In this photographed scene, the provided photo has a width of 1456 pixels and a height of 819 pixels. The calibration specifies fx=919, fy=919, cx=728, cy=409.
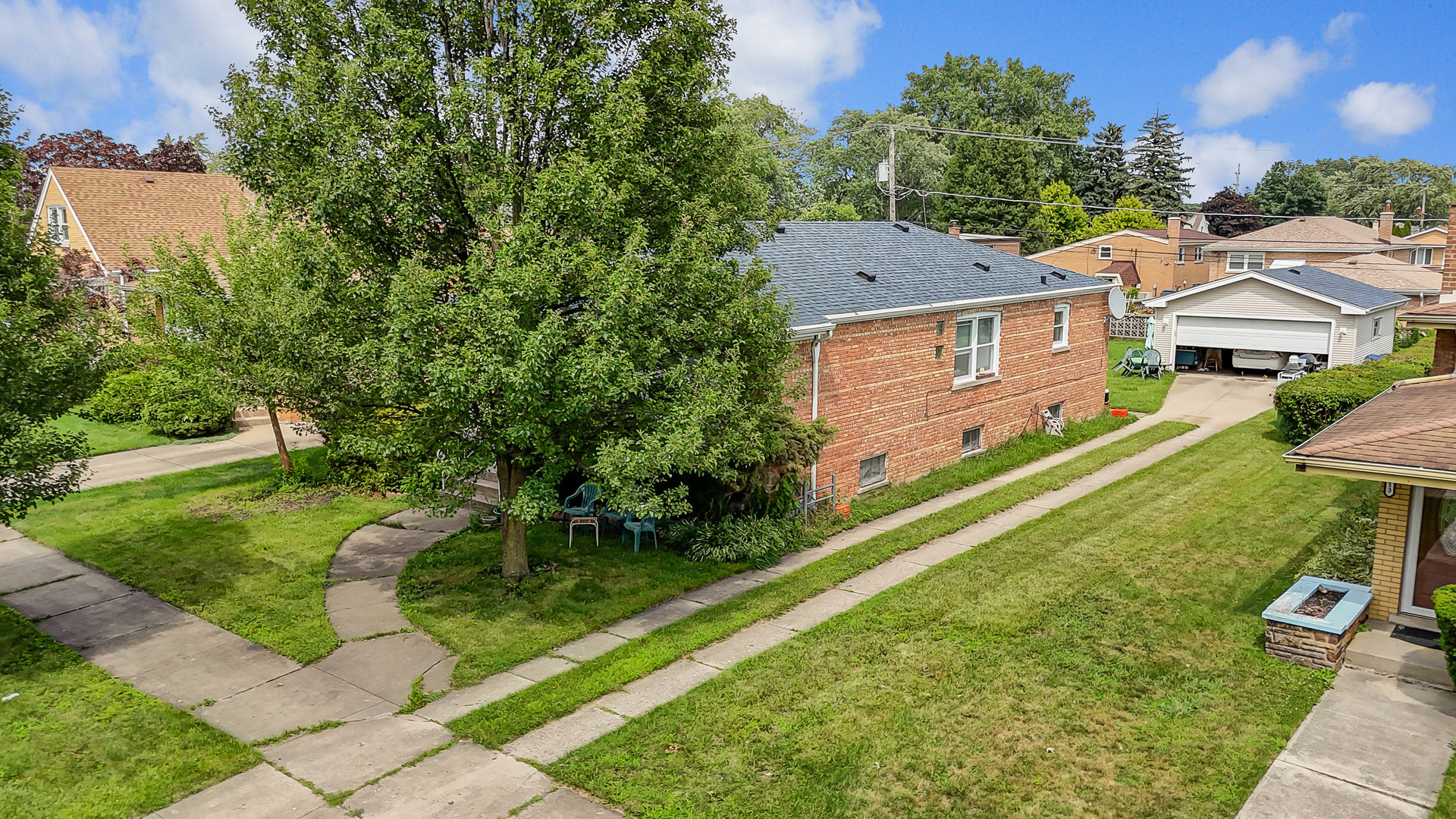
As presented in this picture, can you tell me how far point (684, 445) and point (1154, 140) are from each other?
79817mm

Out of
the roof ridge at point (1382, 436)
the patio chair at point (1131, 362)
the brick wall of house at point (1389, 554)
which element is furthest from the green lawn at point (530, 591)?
the patio chair at point (1131, 362)

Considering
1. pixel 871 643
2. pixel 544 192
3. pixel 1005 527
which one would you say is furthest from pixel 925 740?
pixel 1005 527

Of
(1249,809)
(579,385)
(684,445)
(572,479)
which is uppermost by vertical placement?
(579,385)

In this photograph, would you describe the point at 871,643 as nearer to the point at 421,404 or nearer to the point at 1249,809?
the point at 1249,809

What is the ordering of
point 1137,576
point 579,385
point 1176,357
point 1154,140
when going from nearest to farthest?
point 579,385 → point 1137,576 → point 1176,357 → point 1154,140

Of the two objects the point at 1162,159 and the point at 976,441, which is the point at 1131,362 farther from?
the point at 1162,159

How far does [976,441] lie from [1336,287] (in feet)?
63.5

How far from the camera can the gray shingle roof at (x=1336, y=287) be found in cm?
2989

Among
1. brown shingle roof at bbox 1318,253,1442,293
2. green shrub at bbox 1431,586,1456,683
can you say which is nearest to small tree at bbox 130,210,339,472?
green shrub at bbox 1431,586,1456,683

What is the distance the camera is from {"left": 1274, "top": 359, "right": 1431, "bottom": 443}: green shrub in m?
20.6

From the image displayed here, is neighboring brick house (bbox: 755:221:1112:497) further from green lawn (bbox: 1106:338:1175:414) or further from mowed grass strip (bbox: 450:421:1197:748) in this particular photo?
green lawn (bbox: 1106:338:1175:414)

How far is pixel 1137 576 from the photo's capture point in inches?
514

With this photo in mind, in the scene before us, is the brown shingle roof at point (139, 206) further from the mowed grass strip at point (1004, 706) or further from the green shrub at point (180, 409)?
the mowed grass strip at point (1004, 706)

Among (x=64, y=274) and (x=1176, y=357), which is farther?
(x=1176, y=357)
